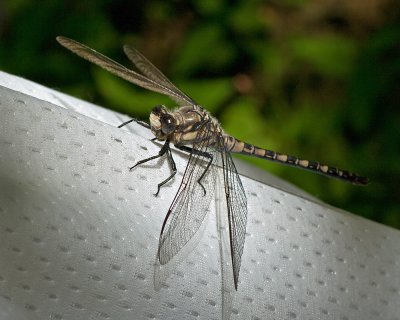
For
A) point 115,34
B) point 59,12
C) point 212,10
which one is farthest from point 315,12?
point 59,12

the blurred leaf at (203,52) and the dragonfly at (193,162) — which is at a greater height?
the blurred leaf at (203,52)

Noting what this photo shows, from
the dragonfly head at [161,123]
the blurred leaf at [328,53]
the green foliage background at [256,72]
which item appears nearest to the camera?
→ the dragonfly head at [161,123]

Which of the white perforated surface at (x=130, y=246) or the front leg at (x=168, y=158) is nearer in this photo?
the white perforated surface at (x=130, y=246)

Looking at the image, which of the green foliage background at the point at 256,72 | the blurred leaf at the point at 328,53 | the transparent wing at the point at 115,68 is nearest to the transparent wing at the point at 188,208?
the transparent wing at the point at 115,68

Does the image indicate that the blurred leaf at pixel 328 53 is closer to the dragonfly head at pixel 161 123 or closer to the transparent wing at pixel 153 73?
the transparent wing at pixel 153 73

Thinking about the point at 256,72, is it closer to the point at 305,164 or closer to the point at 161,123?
the point at 305,164

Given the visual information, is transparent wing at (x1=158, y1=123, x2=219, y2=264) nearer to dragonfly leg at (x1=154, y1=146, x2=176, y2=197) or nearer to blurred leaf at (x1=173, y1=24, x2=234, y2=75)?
dragonfly leg at (x1=154, y1=146, x2=176, y2=197)

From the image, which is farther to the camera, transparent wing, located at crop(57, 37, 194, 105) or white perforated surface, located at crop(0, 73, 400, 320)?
transparent wing, located at crop(57, 37, 194, 105)

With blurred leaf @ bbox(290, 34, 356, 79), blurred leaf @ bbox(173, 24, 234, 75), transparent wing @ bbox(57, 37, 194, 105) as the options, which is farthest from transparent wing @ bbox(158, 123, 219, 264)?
blurred leaf @ bbox(290, 34, 356, 79)
